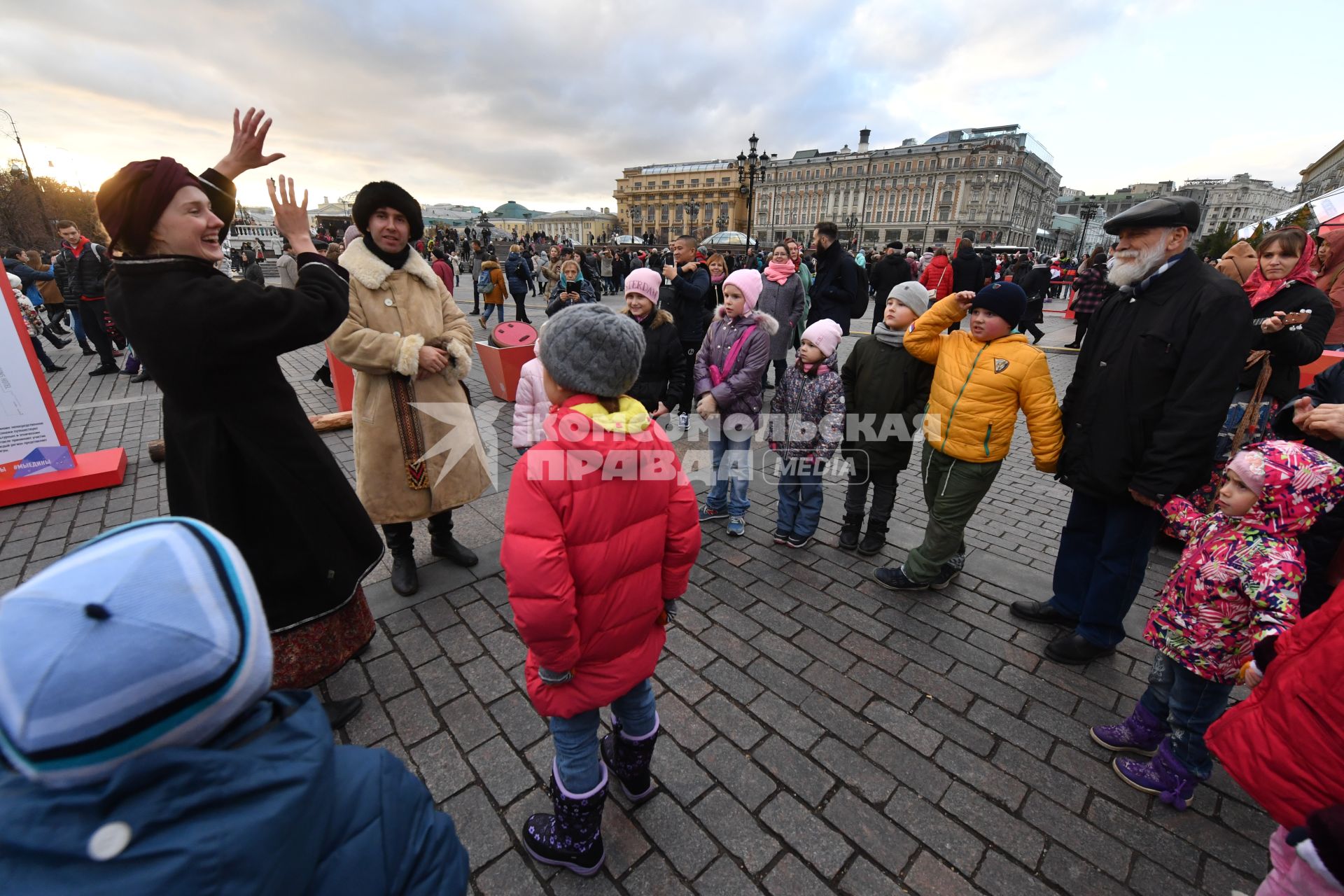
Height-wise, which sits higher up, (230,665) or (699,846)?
(230,665)

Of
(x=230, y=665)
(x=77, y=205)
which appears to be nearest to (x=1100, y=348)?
(x=230, y=665)

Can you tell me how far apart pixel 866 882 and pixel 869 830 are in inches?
8.0

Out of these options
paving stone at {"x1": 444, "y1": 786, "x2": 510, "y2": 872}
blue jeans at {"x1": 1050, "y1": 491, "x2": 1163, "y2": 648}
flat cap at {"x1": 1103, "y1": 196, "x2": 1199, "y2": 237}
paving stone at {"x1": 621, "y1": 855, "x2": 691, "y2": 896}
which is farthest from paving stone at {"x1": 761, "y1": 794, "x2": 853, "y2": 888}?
flat cap at {"x1": 1103, "y1": 196, "x2": 1199, "y2": 237}

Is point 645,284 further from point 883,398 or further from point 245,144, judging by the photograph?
point 245,144

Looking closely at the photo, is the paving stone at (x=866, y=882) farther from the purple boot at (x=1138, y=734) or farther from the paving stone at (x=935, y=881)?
the purple boot at (x=1138, y=734)

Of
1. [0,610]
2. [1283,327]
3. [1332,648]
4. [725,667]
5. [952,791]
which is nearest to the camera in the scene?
[0,610]

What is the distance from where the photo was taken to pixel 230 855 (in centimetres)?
74

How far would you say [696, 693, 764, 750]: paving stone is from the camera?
2.57 metres

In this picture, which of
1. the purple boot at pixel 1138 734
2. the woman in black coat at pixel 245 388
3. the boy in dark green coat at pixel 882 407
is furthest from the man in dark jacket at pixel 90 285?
the purple boot at pixel 1138 734

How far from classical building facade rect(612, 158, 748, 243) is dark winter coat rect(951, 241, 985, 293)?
301ft

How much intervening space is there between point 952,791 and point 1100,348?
2.35 m

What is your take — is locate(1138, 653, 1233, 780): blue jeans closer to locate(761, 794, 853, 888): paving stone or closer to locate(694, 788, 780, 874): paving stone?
locate(761, 794, 853, 888): paving stone

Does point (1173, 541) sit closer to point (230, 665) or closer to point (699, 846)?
point (699, 846)

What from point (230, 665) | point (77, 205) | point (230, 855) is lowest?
point (230, 855)
